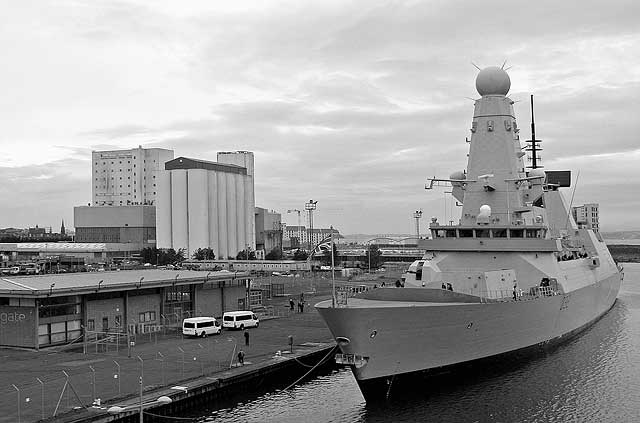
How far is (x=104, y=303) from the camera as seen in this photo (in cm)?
2966

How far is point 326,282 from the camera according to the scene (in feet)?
214

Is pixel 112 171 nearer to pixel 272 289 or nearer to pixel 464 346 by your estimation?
pixel 272 289

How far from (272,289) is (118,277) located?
18552 mm

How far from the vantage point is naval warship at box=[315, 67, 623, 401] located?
21.0m

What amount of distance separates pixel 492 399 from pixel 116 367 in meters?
13.9

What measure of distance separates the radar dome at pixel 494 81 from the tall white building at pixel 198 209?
3238 inches

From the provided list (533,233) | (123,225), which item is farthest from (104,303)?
(123,225)

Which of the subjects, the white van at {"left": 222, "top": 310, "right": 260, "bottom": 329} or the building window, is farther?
the white van at {"left": 222, "top": 310, "right": 260, "bottom": 329}

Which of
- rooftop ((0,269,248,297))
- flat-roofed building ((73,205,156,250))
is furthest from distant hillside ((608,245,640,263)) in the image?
rooftop ((0,269,248,297))

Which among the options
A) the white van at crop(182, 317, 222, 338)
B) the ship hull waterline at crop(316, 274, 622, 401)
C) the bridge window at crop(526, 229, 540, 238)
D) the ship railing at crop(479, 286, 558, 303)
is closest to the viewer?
the ship hull waterline at crop(316, 274, 622, 401)

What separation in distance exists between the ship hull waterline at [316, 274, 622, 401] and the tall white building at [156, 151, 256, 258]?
8856 cm

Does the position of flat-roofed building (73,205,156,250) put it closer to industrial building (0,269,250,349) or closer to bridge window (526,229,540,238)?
industrial building (0,269,250,349)

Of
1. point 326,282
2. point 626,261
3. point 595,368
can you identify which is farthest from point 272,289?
point 626,261

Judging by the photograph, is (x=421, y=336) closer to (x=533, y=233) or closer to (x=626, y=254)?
(x=533, y=233)
